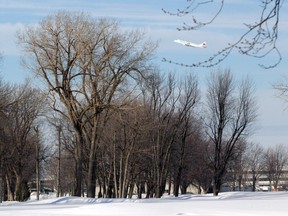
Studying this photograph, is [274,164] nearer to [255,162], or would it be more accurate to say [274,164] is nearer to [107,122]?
[255,162]

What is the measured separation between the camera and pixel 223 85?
178 ft

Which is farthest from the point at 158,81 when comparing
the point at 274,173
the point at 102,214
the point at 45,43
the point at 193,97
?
the point at 274,173

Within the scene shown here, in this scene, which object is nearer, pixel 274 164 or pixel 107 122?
pixel 107 122

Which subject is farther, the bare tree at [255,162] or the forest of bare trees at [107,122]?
the bare tree at [255,162]

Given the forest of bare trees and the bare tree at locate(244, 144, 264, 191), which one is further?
the bare tree at locate(244, 144, 264, 191)

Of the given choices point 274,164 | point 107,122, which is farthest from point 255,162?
point 107,122

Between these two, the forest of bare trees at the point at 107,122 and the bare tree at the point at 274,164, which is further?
the bare tree at the point at 274,164

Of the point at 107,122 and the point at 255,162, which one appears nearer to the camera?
the point at 107,122

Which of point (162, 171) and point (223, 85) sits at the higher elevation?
point (223, 85)

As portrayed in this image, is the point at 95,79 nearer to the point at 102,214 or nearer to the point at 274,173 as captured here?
the point at 102,214

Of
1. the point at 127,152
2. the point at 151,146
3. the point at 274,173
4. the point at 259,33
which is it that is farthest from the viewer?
the point at 274,173

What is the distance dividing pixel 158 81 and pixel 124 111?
1107 centimetres

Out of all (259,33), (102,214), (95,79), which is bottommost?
(102,214)

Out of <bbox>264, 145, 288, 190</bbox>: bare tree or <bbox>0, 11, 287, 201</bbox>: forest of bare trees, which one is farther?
<bbox>264, 145, 288, 190</bbox>: bare tree
